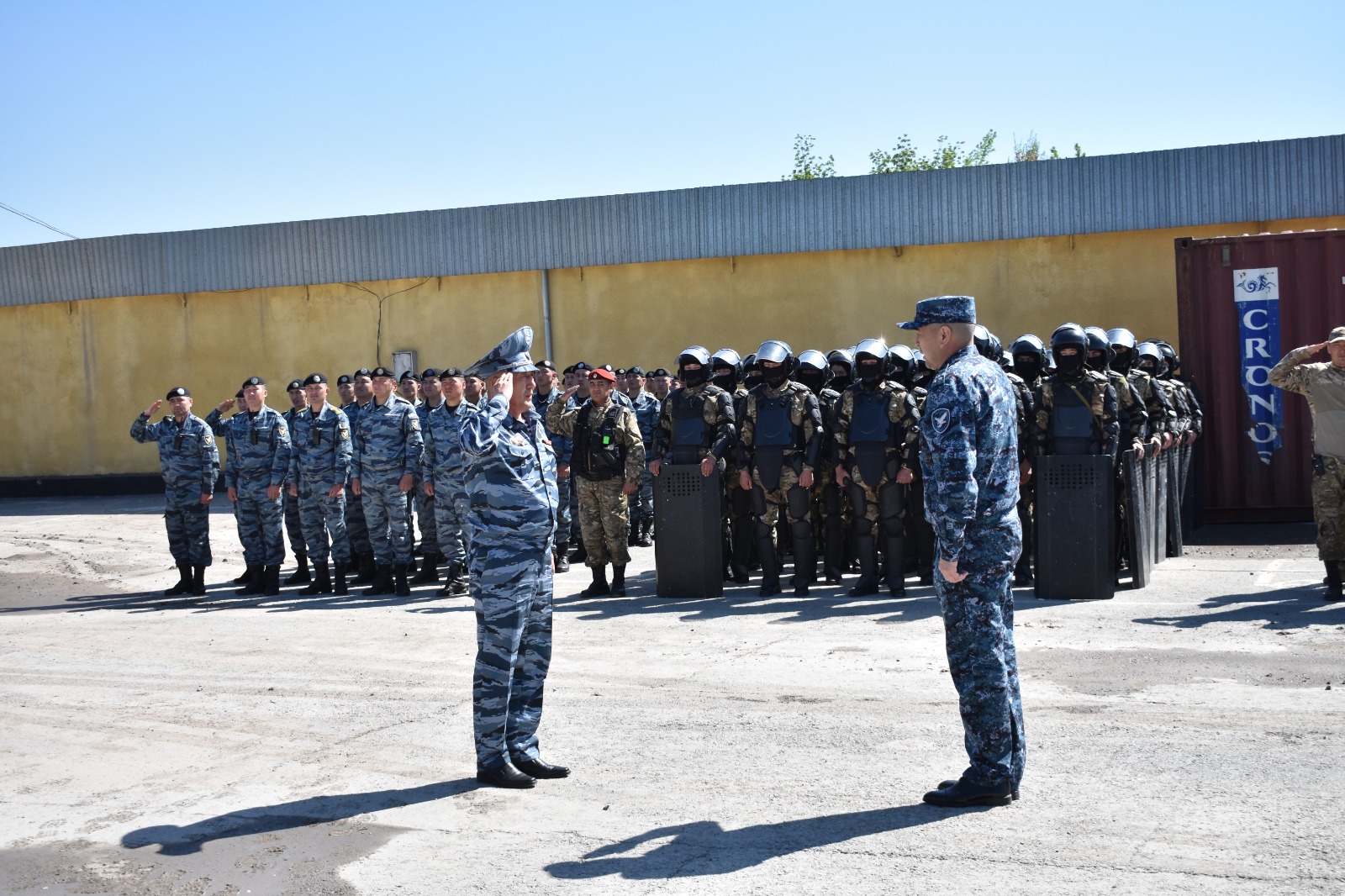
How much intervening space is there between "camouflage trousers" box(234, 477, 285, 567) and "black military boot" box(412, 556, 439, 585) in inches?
52.4

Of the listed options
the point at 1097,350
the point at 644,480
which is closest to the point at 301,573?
the point at 644,480

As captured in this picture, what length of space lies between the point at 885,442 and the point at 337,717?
5.13 metres

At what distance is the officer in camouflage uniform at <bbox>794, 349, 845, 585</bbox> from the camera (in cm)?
1102

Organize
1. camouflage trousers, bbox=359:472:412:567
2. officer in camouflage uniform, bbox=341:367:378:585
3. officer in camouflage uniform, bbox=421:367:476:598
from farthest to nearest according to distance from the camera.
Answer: officer in camouflage uniform, bbox=341:367:378:585 → camouflage trousers, bbox=359:472:412:567 → officer in camouflage uniform, bbox=421:367:476:598

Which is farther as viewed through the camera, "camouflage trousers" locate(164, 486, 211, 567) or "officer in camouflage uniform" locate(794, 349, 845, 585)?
"camouflage trousers" locate(164, 486, 211, 567)

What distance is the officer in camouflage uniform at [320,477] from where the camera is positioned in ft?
40.6

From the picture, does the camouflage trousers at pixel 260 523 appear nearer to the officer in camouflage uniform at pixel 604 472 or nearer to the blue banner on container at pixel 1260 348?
the officer in camouflage uniform at pixel 604 472

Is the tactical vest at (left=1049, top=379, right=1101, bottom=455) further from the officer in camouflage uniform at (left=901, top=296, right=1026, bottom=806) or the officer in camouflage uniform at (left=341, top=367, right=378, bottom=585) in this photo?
the officer in camouflage uniform at (left=341, top=367, right=378, bottom=585)

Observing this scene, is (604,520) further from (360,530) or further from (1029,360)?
(1029,360)

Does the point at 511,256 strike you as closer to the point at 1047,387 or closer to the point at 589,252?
the point at 589,252

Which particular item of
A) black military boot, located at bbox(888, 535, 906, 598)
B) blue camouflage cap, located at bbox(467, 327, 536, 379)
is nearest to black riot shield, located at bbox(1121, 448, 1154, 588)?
black military boot, located at bbox(888, 535, 906, 598)

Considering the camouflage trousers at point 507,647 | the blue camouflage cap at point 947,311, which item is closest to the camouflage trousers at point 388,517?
the camouflage trousers at point 507,647

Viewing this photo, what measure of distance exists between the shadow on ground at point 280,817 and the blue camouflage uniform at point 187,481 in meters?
7.78

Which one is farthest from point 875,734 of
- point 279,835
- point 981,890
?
point 279,835
